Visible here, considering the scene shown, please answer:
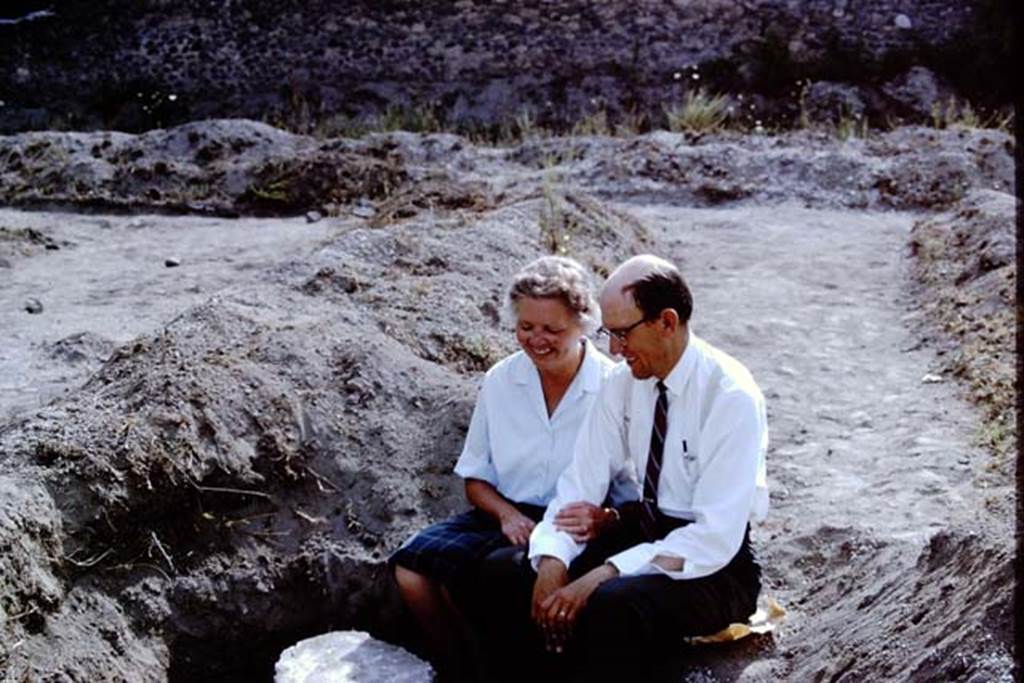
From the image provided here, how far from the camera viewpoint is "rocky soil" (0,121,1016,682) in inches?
186

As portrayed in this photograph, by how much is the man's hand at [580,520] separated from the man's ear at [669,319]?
61cm

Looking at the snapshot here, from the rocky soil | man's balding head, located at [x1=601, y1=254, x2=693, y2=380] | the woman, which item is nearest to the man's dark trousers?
the woman

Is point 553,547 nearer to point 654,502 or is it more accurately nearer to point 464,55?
point 654,502

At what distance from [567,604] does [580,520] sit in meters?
0.29

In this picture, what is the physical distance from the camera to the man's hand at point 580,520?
4.27m

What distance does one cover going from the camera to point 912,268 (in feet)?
32.8

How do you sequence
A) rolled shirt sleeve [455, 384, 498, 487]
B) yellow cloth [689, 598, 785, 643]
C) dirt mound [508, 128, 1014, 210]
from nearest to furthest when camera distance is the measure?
yellow cloth [689, 598, 785, 643], rolled shirt sleeve [455, 384, 498, 487], dirt mound [508, 128, 1014, 210]

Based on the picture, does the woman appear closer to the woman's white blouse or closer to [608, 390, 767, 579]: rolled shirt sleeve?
the woman's white blouse

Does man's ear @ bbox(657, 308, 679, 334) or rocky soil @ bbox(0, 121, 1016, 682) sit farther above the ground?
man's ear @ bbox(657, 308, 679, 334)

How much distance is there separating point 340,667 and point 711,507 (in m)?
1.48

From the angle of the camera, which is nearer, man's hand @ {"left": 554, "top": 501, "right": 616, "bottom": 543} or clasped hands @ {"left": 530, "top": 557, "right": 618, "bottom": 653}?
clasped hands @ {"left": 530, "top": 557, "right": 618, "bottom": 653}

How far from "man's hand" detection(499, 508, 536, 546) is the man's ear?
2.87ft

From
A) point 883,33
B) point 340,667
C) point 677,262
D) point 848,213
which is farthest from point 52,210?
point 883,33

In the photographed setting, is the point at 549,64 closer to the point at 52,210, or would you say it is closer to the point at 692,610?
the point at 52,210
